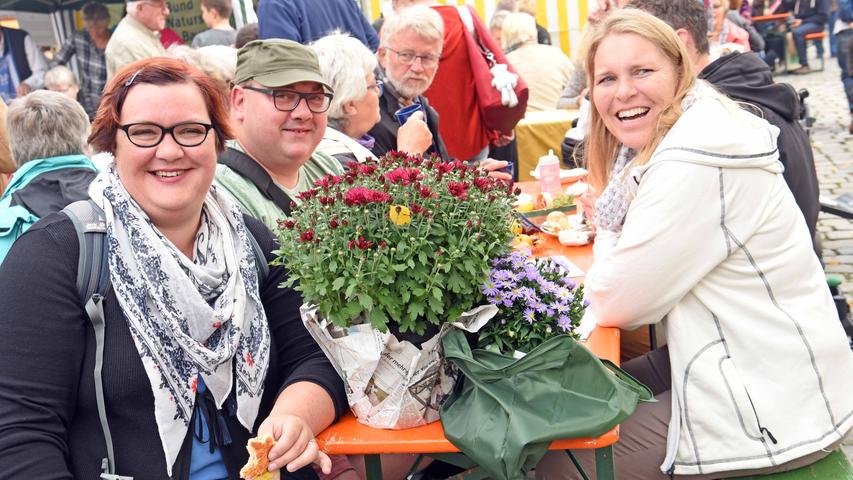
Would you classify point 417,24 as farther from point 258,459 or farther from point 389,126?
point 258,459

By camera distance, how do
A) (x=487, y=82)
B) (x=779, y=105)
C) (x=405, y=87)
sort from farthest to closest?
(x=487, y=82)
(x=405, y=87)
(x=779, y=105)

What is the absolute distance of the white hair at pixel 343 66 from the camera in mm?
3439

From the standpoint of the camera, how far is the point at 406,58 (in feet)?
13.8

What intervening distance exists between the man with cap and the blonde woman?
1.13 m

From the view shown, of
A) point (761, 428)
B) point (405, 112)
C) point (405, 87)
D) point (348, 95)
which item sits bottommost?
point (761, 428)

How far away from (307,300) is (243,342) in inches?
14.5

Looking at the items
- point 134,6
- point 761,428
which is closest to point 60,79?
point 134,6

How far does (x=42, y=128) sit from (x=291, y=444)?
7.77 ft

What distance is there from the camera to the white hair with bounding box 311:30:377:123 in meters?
3.44

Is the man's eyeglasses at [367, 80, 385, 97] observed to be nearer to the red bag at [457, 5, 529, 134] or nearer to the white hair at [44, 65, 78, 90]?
the red bag at [457, 5, 529, 134]

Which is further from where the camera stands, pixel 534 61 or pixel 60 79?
pixel 534 61

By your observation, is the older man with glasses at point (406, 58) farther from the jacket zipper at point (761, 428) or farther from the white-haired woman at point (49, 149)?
the jacket zipper at point (761, 428)

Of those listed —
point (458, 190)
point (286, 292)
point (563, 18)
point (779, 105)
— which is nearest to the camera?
point (458, 190)

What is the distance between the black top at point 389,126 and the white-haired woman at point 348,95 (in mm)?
236
